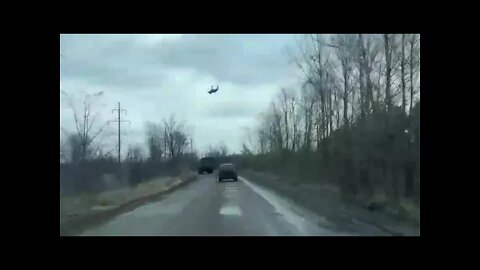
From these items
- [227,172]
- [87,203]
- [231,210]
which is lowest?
[227,172]

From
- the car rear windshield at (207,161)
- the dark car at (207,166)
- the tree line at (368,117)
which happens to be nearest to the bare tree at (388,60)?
the tree line at (368,117)

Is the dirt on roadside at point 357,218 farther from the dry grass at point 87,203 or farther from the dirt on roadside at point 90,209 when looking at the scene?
the dry grass at point 87,203

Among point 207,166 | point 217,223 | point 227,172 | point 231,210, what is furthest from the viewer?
point 207,166

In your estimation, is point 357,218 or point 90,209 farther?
point 90,209

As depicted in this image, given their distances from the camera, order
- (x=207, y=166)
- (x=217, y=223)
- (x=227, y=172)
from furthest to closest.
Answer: (x=207, y=166), (x=227, y=172), (x=217, y=223)

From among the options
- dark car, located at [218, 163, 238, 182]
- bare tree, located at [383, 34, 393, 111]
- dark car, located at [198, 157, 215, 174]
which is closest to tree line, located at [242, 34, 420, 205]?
bare tree, located at [383, 34, 393, 111]

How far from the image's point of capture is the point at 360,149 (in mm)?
27391

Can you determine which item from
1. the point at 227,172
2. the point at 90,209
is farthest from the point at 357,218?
the point at 227,172

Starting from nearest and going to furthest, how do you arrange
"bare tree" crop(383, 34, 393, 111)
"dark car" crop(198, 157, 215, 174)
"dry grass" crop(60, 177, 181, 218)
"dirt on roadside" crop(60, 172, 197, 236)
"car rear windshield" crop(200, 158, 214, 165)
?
"dirt on roadside" crop(60, 172, 197, 236), "dry grass" crop(60, 177, 181, 218), "bare tree" crop(383, 34, 393, 111), "dark car" crop(198, 157, 215, 174), "car rear windshield" crop(200, 158, 214, 165)

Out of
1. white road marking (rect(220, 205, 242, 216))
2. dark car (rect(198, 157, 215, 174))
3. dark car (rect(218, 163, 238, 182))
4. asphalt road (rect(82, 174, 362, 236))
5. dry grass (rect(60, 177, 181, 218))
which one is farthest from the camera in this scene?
dark car (rect(198, 157, 215, 174))

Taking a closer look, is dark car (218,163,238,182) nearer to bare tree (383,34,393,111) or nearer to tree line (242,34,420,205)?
tree line (242,34,420,205)

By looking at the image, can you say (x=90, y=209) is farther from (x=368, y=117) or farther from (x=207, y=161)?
(x=207, y=161)
